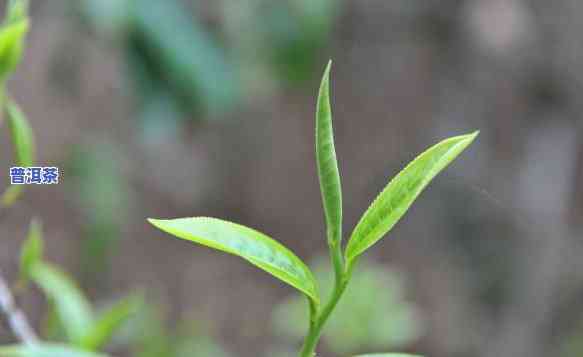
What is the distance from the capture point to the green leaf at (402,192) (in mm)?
189

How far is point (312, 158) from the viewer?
2.09 meters

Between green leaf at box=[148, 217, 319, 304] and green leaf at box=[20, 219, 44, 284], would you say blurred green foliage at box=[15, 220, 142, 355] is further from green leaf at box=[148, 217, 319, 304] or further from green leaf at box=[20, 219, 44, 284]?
green leaf at box=[148, 217, 319, 304]

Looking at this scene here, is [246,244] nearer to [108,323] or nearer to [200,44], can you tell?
[108,323]

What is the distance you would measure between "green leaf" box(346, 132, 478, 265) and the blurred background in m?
0.94

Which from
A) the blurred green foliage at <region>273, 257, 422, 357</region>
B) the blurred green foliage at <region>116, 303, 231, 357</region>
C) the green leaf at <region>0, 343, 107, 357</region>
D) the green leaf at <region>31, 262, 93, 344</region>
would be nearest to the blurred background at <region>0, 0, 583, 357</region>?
the blurred green foliage at <region>116, 303, 231, 357</region>

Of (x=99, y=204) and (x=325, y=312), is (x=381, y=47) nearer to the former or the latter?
(x=99, y=204)

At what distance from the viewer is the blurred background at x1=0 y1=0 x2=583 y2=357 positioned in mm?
1291

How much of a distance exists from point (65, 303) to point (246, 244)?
0.21 m

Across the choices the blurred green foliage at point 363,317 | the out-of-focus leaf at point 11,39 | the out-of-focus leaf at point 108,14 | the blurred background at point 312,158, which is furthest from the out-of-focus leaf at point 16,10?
the blurred background at point 312,158

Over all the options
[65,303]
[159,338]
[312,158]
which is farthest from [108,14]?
[312,158]

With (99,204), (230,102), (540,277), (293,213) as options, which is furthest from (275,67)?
(293,213)

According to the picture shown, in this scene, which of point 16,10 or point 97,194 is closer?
point 16,10

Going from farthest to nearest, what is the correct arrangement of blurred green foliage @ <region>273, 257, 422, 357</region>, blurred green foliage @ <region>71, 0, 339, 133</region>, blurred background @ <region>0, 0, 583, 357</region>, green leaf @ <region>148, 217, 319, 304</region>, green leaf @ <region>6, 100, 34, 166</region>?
blurred background @ <region>0, 0, 583, 357</region>, blurred green foliage @ <region>71, 0, 339, 133</region>, blurred green foliage @ <region>273, 257, 422, 357</region>, green leaf @ <region>6, 100, 34, 166</region>, green leaf @ <region>148, 217, 319, 304</region>

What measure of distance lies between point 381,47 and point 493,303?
2.23 ft
